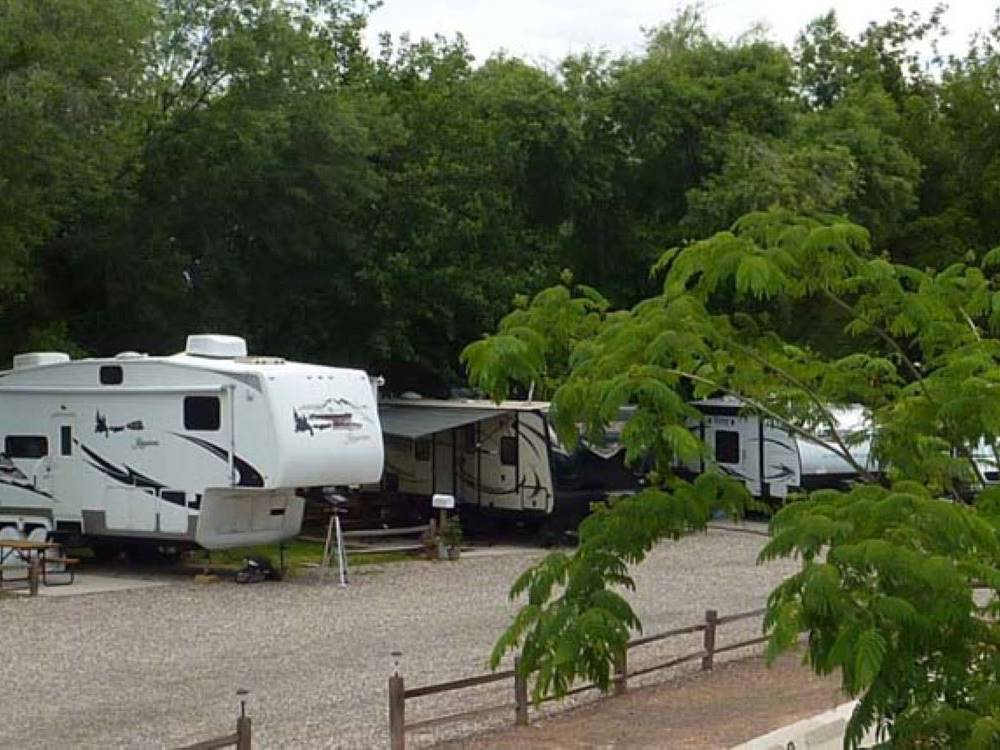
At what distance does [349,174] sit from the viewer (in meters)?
27.0

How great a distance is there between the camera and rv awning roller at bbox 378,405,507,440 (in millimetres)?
25656

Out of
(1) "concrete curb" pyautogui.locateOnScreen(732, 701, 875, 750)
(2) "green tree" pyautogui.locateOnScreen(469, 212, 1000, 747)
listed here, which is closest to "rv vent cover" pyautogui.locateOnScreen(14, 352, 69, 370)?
(1) "concrete curb" pyautogui.locateOnScreen(732, 701, 875, 750)

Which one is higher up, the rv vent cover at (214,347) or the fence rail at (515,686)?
the rv vent cover at (214,347)

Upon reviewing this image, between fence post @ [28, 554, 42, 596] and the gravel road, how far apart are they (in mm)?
362

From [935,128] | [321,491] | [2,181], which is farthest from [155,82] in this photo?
[935,128]

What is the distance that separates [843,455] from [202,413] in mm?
13969

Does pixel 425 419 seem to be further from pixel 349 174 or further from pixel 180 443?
pixel 180 443

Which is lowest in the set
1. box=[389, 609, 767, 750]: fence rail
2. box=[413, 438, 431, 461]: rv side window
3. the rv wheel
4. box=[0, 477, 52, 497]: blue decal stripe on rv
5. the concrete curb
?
the concrete curb

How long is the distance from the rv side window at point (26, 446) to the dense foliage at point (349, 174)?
206cm

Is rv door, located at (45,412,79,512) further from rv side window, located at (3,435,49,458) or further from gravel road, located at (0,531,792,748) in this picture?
gravel road, located at (0,531,792,748)

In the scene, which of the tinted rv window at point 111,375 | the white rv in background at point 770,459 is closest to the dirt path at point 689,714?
the tinted rv window at point 111,375

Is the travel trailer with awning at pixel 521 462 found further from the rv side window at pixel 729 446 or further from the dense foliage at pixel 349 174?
the dense foliage at pixel 349 174

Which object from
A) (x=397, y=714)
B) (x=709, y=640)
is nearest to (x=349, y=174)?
(x=709, y=640)

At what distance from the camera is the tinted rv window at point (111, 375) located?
21188mm
